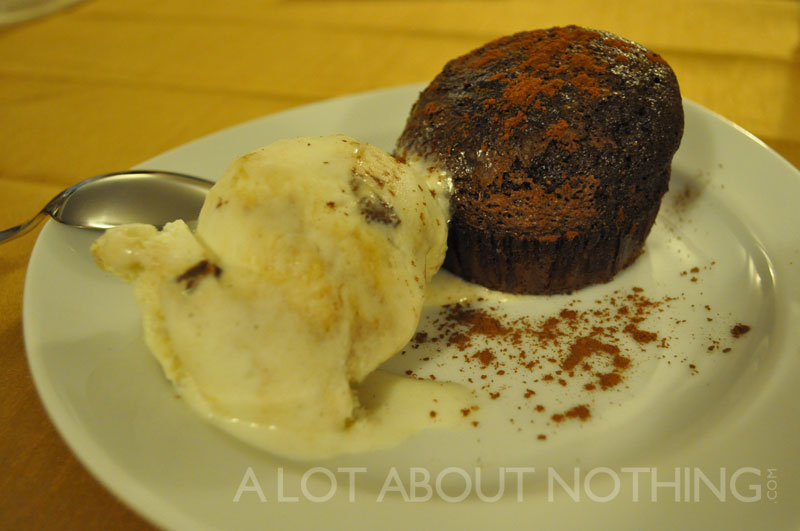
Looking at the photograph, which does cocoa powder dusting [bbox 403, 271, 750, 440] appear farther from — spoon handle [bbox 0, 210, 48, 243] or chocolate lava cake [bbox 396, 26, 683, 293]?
spoon handle [bbox 0, 210, 48, 243]

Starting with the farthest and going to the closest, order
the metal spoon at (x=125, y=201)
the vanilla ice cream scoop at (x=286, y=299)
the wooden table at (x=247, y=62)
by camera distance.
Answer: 1. the wooden table at (x=247, y=62)
2. the metal spoon at (x=125, y=201)
3. the vanilla ice cream scoop at (x=286, y=299)

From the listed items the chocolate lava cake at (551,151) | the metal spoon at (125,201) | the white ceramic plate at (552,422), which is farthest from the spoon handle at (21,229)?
the chocolate lava cake at (551,151)

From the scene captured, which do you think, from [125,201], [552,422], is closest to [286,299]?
[552,422]

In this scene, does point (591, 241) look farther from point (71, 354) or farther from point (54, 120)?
point (54, 120)

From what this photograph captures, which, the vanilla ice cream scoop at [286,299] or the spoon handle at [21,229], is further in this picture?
the spoon handle at [21,229]

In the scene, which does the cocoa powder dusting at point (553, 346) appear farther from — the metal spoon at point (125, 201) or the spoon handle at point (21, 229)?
the spoon handle at point (21, 229)

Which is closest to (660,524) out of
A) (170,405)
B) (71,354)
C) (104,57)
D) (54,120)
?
(170,405)

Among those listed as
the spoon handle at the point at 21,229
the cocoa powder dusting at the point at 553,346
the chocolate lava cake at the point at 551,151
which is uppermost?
the chocolate lava cake at the point at 551,151

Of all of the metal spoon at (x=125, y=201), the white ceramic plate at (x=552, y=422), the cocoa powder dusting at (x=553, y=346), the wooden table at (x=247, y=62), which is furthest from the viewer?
the wooden table at (x=247, y=62)
